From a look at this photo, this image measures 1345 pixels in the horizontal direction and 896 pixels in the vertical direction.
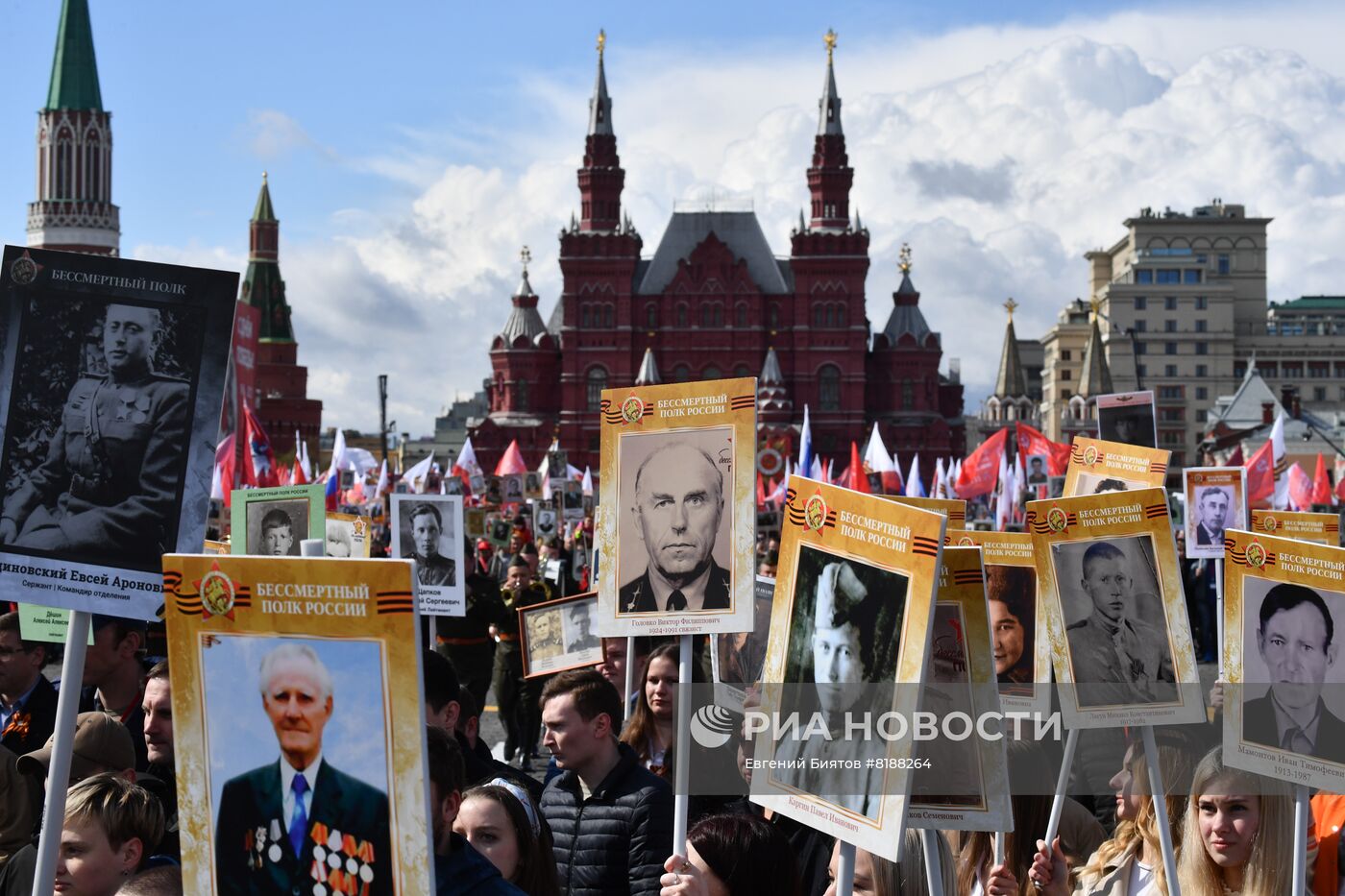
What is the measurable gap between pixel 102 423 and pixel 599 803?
1.99 m

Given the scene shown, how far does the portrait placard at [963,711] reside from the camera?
153 inches

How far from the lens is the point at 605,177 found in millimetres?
76250

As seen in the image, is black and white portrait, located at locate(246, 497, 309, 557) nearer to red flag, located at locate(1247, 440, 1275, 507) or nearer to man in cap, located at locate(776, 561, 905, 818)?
man in cap, located at locate(776, 561, 905, 818)

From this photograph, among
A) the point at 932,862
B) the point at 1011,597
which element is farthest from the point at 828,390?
the point at 932,862

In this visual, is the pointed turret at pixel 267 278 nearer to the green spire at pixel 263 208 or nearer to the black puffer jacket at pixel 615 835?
the green spire at pixel 263 208

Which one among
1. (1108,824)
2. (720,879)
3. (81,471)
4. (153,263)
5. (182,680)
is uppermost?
(153,263)

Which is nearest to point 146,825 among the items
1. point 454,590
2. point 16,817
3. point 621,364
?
point 16,817

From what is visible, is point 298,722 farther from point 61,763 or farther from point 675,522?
point 675,522

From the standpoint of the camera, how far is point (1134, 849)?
4.75m

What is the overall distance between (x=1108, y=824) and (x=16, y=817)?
3.72 metres

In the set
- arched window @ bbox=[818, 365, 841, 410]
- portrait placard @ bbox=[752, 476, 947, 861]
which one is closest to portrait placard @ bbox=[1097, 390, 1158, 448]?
portrait placard @ bbox=[752, 476, 947, 861]

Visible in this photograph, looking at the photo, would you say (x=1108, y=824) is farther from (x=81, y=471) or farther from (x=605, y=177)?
(x=605, y=177)

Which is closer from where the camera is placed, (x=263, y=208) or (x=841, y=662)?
(x=841, y=662)

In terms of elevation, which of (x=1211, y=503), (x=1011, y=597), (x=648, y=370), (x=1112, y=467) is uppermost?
(x=648, y=370)
